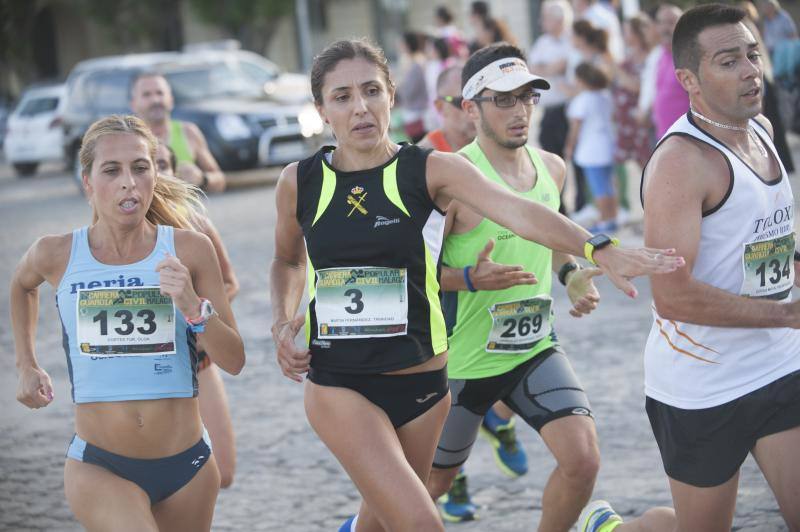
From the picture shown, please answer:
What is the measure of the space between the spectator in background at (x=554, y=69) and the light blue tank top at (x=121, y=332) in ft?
29.1

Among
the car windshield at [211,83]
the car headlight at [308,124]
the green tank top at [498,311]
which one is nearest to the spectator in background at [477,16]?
the car headlight at [308,124]

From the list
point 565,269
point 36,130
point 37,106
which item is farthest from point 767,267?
point 37,106

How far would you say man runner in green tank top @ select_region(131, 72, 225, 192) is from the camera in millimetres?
7266

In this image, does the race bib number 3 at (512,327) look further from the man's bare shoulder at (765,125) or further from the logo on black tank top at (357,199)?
the man's bare shoulder at (765,125)

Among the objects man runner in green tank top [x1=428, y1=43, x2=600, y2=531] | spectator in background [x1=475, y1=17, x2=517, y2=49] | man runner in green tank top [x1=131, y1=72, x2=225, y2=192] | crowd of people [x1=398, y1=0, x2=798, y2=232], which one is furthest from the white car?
man runner in green tank top [x1=428, y1=43, x2=600, y2=531]

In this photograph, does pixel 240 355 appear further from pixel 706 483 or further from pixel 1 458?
pixel 1 458

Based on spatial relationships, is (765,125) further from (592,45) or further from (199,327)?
(592,45)

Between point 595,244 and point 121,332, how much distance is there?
5.13ft

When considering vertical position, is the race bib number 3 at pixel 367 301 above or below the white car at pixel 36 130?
below

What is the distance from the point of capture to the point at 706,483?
371 centimetres

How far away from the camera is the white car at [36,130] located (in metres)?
28.0

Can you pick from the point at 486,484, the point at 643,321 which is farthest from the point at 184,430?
the point at 643,321

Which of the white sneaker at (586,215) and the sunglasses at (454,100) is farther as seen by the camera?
the white sneaker at (586,215)

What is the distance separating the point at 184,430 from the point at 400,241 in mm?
942
